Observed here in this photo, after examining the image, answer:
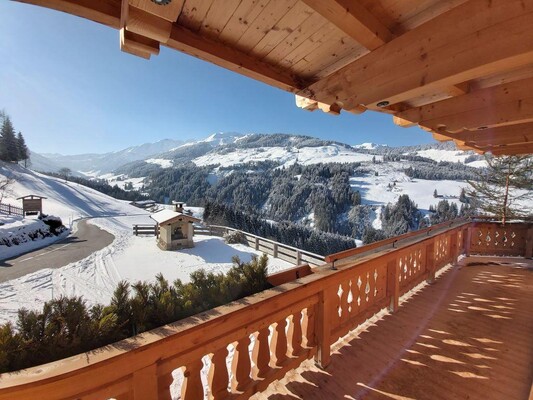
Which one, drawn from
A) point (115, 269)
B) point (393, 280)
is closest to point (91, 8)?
point (393, 280)

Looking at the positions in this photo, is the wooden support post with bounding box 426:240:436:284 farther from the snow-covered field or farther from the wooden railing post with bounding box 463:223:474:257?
the snow-covered field

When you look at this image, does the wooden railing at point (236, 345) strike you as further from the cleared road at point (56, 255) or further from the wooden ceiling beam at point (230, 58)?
the cleared road at point (56, 255)

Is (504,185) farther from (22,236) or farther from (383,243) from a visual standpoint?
(22,236)

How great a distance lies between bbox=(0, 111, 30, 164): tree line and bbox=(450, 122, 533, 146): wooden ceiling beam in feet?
185

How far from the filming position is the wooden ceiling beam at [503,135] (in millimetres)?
3293

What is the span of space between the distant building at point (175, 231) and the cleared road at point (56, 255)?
368cm

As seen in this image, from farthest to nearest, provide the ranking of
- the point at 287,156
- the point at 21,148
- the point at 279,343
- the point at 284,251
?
the point at 287,156
the point at 21,148
the point at 284,251
the point at 279,343

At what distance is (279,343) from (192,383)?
0.78 metres

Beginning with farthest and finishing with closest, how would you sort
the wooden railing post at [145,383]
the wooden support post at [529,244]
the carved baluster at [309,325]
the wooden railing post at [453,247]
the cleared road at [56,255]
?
the cleared road at [56,255]
the wooden support post at [529,244]
the wooden railing post at [453,247]
the carved baluster at [309,325]
the wooden railing post at [145,383]

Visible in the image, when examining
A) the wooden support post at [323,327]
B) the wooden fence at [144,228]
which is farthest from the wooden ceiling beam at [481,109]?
the wooden fence at [144,228]

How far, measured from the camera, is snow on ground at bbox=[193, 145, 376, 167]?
468 feet

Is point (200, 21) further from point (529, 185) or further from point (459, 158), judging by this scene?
point (459, 158)

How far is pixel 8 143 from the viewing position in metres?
40.9

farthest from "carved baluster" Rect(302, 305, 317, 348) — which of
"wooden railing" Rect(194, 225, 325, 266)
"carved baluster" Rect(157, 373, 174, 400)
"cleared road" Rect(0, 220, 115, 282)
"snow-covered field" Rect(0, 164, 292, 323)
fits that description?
"cleared road" Rect(0, 220, 115, 282)
